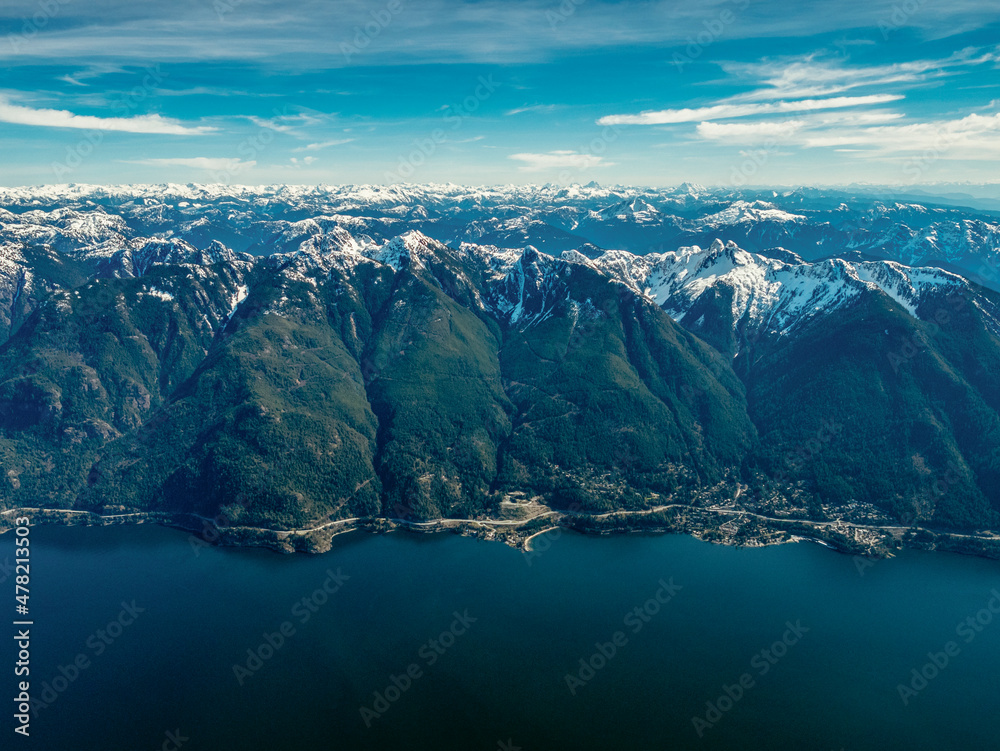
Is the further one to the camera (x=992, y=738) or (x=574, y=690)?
(x=574, y=690)

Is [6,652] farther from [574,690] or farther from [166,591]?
[574,690]

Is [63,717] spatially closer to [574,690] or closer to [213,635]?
[213,635]

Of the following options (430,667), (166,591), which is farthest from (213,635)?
(430,667)

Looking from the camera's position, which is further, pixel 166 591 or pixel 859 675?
pixel 166 591

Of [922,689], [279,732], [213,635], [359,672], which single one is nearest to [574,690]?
[359,672]

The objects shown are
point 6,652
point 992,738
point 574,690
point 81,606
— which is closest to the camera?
point 992,738

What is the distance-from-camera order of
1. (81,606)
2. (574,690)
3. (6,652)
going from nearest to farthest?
1. (574,690)
2. (6,652)
3. (81,606)

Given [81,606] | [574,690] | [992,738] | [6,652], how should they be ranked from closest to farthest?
[992,738], [574,690], [6,652], [81,606]
